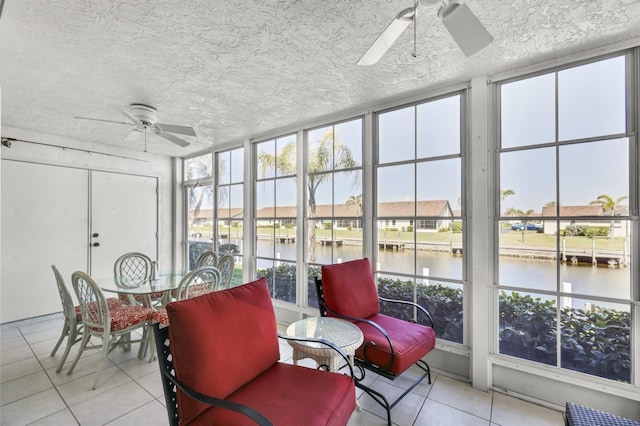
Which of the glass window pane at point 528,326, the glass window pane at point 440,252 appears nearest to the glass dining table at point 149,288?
the glass window pane at point 440,252

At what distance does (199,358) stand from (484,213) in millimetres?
2304

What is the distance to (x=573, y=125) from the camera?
217 cm

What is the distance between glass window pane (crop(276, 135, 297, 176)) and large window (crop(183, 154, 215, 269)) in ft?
5.37

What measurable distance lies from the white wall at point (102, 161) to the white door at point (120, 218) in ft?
0.40

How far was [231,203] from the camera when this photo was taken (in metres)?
4.64

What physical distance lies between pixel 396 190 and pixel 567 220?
1362 millimetres

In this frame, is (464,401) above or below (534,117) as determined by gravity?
below

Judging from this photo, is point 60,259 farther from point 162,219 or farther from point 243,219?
point 243,219

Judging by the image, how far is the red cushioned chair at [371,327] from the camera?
77.2 inches

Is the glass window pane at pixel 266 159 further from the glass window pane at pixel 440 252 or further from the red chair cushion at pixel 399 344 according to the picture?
the red chair cushion at pixel 399 344

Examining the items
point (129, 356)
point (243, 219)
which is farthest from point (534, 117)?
point (129, 356)

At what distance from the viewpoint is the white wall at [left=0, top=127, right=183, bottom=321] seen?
3.81m

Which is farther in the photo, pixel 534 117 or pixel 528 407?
pixel 534 117

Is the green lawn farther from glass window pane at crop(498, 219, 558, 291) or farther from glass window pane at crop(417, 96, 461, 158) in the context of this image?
glass window pane at crop(417, 96, 461, 158)
